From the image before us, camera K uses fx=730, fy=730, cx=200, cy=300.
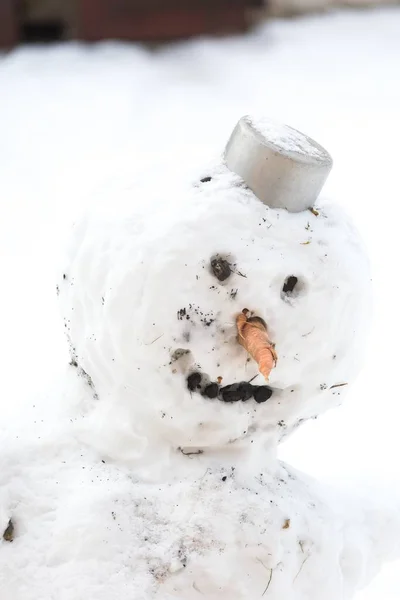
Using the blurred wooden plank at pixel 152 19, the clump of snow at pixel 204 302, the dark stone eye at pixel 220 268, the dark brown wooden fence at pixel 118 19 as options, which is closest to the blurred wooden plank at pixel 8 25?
the dark brown wooden fence at pixel 118 19

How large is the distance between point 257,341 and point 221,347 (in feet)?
0.17

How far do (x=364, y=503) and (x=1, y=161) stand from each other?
1412mm

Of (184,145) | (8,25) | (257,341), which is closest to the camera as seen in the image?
(257,341)

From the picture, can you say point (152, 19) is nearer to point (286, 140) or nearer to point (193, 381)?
point (286, 140)

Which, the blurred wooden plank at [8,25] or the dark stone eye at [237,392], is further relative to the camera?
the blurred wooden plank at [8,25]

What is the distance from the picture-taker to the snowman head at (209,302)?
77 centimetres

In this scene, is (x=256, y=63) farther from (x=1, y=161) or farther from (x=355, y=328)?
(x=355, y=328)

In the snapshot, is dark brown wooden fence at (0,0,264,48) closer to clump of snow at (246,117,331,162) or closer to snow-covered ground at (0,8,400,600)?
snow-covered ground at (0,8,400,600)

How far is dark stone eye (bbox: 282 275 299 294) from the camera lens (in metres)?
0.78

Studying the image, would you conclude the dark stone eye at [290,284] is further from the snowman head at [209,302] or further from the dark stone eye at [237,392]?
the dark stone eye at [237,392]

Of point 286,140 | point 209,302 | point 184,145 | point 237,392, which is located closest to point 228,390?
point 237,392

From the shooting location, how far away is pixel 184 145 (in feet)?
6.77

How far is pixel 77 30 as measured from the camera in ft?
7.73

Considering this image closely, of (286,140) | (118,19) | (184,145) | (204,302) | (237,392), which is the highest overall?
(286,140)
